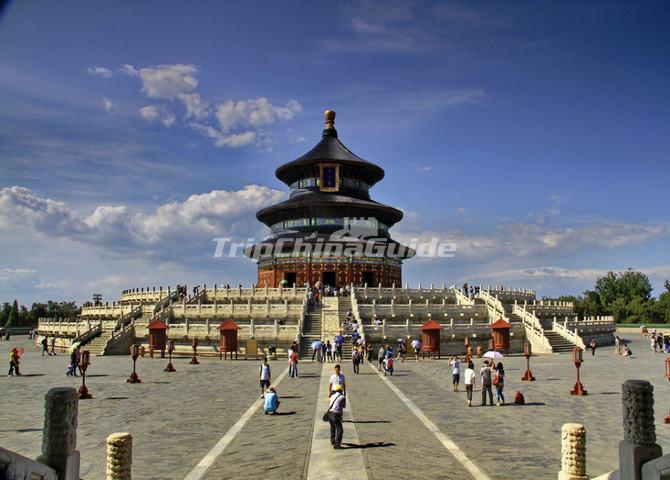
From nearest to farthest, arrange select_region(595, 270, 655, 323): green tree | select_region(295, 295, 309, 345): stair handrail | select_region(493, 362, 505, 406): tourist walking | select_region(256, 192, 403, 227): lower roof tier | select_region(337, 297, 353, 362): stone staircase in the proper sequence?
select_region(493, 362, 505, 406): tourist walking, select_region(337, 297, 353, 362): stone staircase, select_region(295, 295, 309, 345): stair handrail, select_region(256, 192, 403, 227): lower roof tier, select_region(595, 270, 655, 323): green tree

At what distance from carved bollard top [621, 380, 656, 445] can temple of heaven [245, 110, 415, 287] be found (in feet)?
154

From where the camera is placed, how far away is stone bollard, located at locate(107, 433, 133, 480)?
9211 mm

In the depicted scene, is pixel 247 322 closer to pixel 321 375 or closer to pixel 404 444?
pixel 321 375

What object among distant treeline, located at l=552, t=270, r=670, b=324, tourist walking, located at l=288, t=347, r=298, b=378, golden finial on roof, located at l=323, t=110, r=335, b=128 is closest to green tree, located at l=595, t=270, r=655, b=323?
distant treeline, located at l=552, t=270, r=670, b=324

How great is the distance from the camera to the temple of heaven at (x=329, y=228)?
56844 mm

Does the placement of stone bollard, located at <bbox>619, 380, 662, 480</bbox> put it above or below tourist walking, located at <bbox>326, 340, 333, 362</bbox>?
above

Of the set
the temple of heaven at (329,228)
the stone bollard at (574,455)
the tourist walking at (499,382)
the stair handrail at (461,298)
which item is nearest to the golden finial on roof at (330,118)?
the temple of heaven at (329,228)

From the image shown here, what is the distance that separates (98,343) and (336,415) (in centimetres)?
3237

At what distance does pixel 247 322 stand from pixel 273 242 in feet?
69.1

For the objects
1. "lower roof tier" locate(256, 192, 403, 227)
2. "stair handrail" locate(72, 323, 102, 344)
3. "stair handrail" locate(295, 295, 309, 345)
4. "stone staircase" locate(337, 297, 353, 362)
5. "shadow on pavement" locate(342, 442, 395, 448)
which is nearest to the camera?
"shadow on pavement" locate(342, 442, 395, 448)

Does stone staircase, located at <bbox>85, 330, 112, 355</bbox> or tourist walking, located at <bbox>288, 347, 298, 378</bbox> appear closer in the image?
tourist walking, located at <bbox>288, 347, 298, 378</bbox>

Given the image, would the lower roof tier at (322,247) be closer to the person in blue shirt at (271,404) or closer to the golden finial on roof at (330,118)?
the golden finial on roof at (330,118)

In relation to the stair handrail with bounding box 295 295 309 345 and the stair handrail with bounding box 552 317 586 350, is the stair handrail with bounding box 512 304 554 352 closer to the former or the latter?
the stair handrail with bounding box 552 317 586 350

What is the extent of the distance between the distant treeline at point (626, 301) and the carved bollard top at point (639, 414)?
260 ft
